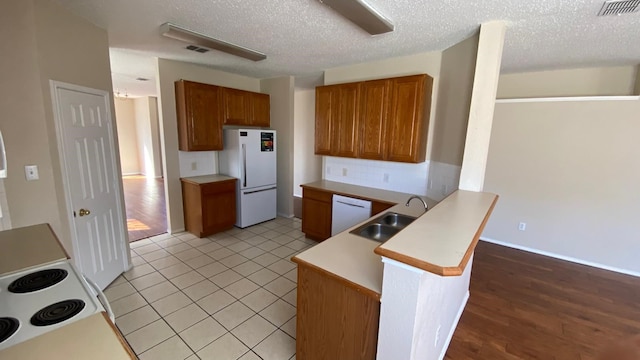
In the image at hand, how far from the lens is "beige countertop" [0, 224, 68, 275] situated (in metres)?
1.38

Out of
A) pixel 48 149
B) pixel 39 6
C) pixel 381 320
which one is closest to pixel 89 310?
pixel 381 320

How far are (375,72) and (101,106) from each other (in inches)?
126

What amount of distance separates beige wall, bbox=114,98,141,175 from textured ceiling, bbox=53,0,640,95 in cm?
627

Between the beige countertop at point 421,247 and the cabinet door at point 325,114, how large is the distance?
6.65 ft

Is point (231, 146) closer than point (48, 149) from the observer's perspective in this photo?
No

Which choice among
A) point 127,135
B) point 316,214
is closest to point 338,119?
point 316,214

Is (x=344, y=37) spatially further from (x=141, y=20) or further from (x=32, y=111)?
(x=32, y=111)

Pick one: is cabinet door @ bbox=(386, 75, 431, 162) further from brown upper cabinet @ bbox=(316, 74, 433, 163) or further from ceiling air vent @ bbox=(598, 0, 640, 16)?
ceiling air vent @ bbox=(598, 0, 640, 16)

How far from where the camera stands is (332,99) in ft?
12.1

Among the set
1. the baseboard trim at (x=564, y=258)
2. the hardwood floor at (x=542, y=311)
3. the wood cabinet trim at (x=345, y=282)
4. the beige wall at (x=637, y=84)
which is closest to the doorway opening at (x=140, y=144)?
the wood cabinet trim at (x=345, y=282)

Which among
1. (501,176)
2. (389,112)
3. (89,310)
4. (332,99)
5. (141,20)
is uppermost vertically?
(141,20)

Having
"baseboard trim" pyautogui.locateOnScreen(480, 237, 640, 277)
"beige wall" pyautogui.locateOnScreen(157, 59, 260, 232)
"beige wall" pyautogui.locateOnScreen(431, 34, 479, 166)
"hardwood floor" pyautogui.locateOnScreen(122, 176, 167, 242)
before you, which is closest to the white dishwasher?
"beige wall" pyautogui.locateOnScreen(431, 34, 479, 166)

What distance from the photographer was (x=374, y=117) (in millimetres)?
3316

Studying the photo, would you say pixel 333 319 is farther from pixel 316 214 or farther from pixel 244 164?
pixel 244 164
